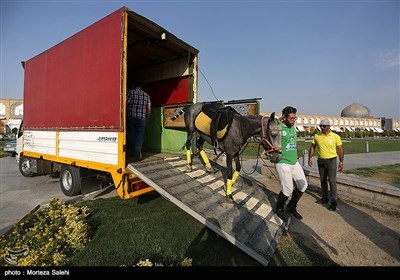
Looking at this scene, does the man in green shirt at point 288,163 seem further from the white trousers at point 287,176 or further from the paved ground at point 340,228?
the paved ground at point 340,228

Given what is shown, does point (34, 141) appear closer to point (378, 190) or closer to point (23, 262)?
point (23, 262)

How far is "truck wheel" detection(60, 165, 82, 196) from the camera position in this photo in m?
5.24

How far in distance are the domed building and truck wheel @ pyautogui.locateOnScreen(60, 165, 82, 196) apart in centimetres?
10989

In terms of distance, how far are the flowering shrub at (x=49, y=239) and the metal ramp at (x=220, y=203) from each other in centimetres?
134

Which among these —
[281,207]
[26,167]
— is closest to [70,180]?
[26,167]

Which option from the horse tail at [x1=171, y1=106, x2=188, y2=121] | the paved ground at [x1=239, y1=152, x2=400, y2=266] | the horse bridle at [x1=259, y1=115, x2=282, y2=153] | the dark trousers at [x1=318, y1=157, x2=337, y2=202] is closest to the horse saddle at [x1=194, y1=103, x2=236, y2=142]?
the horse bridle at [x1=259, y1=115, x2=282, y2=153]

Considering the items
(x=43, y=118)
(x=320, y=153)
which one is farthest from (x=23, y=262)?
(x=320, y=153)

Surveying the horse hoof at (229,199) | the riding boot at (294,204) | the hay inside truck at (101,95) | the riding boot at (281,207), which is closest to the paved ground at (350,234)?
the riding boot at (294,204)

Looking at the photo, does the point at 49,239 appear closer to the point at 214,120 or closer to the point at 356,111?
the point at 214,120

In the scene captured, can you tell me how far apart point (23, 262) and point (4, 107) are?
230 ft

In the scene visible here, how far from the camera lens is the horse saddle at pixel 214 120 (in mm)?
4258

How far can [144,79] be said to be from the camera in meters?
7.42

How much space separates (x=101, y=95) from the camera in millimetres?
4289

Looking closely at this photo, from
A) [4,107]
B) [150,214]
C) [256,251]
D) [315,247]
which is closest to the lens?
[256,251]
